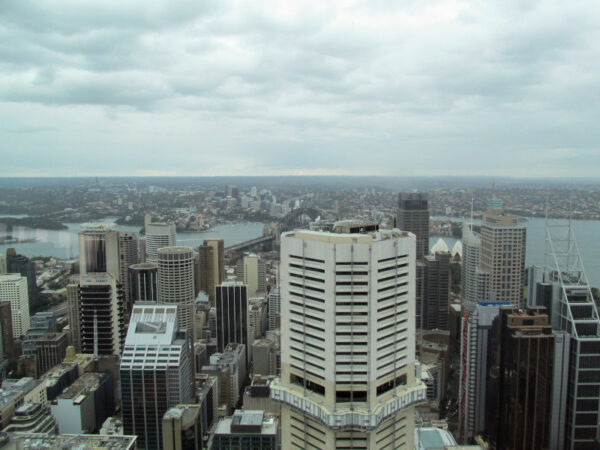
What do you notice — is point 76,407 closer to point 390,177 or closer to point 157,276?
point 157,276

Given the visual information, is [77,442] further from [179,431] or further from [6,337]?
[6,337]

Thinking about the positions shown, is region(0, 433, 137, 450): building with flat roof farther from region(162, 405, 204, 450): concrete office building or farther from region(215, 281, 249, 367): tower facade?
region(215, 281, 249, 367): tower facade

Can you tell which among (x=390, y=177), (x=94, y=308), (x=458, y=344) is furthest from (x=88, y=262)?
(x=458, y=344)

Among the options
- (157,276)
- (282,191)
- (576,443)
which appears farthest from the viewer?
(157,276)

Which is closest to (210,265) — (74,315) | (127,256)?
(127,256)

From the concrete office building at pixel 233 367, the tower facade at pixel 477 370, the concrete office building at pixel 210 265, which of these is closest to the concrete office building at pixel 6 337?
the concrete office building at pixel 233 367

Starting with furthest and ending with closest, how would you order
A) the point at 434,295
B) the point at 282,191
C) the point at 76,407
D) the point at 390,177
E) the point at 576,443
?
1. the point at 434,295
2. the point at 282,191
3. the point at 76,407
4. the point at 390,177
5. the point at 576,443

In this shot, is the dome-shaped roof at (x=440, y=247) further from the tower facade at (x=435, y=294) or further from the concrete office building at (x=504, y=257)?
the concrete office building at (x=504, y=257)
